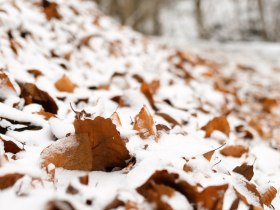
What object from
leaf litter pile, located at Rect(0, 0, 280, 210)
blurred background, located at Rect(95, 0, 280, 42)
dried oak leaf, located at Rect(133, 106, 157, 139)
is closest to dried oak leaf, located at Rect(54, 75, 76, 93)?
leaf litter pile, located at Rect(0, 0, 280, 210)

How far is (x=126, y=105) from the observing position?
1.35 metres

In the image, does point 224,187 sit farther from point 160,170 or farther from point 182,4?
point 182,4

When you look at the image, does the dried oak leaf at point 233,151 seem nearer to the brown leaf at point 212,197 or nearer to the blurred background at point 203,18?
the brown leaf at point 212,197

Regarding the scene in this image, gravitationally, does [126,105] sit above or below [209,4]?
above

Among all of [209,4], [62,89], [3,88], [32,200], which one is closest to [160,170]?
[32,200]

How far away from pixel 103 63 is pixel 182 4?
37.4ft

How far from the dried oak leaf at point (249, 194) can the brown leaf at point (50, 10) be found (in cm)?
187

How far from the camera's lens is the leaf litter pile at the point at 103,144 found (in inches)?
26.9

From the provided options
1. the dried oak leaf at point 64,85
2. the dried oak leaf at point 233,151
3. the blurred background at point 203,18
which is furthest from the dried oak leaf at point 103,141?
the blurred background at point 203,18

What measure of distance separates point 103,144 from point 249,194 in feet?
1.16

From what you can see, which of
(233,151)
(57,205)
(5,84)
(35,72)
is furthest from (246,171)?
(35,72)

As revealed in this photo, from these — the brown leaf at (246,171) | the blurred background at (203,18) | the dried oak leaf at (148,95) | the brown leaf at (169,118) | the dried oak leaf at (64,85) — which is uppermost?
the dried oak leaf at (64,85)

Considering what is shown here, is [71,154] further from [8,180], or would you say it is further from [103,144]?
[8,180]

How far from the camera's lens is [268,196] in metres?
0.89
